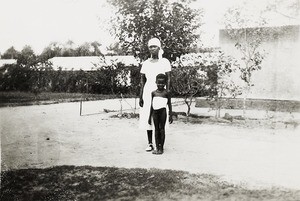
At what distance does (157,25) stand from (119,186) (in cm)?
544

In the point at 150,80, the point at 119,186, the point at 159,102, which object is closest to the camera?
the point at 119,186

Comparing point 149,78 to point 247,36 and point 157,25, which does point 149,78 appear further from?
point 247,36

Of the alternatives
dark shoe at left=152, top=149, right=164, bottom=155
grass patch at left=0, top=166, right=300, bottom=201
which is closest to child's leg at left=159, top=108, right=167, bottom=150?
dark shoe at left=152, top=149, right=164, bottom=155

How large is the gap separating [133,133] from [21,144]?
6.80 feet

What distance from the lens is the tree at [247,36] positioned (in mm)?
10460

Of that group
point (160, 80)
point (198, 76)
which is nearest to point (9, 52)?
point (160, 80)

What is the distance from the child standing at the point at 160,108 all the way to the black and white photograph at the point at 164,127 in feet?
0.05

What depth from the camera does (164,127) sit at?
5.13m

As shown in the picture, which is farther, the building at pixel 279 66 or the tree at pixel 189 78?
the building at pixel 279 66

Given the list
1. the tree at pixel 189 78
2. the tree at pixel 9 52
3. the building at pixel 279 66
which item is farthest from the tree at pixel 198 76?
the tree at pixel 9 52

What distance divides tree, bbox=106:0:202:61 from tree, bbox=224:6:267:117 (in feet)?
7.11

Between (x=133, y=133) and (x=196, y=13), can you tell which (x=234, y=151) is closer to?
(x=133, y=133)

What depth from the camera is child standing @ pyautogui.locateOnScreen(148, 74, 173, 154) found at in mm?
5031

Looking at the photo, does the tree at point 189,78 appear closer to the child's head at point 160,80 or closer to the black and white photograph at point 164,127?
the black and white photograph at point 164,127
